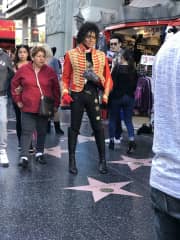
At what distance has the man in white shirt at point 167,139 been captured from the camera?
67.5 inches

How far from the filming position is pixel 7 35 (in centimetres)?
2795

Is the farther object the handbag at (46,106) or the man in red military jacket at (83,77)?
the handbag at (46,106)

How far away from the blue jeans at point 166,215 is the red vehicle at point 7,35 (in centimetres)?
2672

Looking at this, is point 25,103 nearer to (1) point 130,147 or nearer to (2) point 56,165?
(2) point 56,165

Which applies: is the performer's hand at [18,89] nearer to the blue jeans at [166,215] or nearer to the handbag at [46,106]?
the handbag at [46,106]

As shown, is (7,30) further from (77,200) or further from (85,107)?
(77,200)

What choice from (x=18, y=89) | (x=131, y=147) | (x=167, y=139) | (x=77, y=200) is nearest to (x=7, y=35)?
(x=131, y=147)

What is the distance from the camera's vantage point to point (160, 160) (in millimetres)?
1805

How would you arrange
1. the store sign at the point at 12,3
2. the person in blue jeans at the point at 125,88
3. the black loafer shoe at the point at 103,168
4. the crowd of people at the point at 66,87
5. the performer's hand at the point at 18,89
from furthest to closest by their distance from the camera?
the store sign at the point at 12,3 → the person in blue jeans at the point at 125,88 → the performer's hand at the point at 18,89 → the black loafer shoe at the point at 103,168 → the crowd of people at the point at 66,87

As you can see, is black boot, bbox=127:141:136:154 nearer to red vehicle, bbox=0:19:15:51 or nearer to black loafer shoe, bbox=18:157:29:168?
black loafer shoe, bbox=18:157:29:168

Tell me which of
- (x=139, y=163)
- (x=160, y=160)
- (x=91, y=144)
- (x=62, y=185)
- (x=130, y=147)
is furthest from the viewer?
(x=91, y=144)

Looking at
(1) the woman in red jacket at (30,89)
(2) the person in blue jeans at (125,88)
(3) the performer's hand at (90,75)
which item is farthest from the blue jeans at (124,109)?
(3) the performer's hand at (90,75)

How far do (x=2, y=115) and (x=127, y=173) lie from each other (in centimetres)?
180

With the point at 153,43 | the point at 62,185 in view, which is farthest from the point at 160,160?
the point at 153,43
